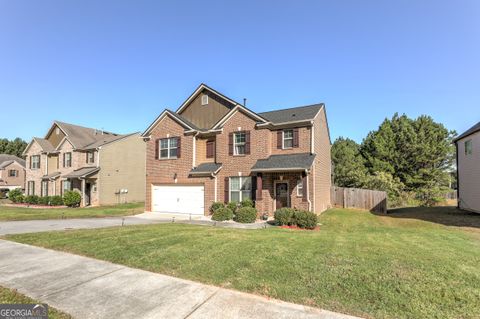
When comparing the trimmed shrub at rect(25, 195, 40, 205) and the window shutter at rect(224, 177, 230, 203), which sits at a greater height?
the window shutter at rect(224, 177, 230, 203)

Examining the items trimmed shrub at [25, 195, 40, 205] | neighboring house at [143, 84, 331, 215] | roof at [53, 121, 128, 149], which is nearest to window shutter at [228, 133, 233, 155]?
neighboring house at [143, 84, 331, 215]

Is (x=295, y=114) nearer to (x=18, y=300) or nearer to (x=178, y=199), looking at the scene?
(x=178, y=199)

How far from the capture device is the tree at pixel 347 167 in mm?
30594

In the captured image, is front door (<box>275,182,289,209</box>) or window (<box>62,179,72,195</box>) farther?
window (<box>62,179,72,195</box>)

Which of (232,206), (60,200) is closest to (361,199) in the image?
(232,206)

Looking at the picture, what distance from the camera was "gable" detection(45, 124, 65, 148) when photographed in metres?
31.0

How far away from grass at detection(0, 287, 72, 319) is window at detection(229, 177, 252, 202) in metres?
13.2

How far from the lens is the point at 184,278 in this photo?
18.1 feet

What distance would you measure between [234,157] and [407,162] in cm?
2713

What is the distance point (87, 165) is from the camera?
2795 centimetres

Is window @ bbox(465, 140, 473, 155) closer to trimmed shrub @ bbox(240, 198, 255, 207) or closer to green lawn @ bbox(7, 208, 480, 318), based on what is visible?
green lawn @ bbox(7, 208, 480, 318)

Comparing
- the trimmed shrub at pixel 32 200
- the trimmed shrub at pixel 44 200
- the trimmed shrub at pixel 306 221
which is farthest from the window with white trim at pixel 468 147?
the trimmed shrub at pixel 32 200

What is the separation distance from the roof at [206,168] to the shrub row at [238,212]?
2557mm

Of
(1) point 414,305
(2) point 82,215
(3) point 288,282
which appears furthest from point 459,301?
(2) point 82,215
